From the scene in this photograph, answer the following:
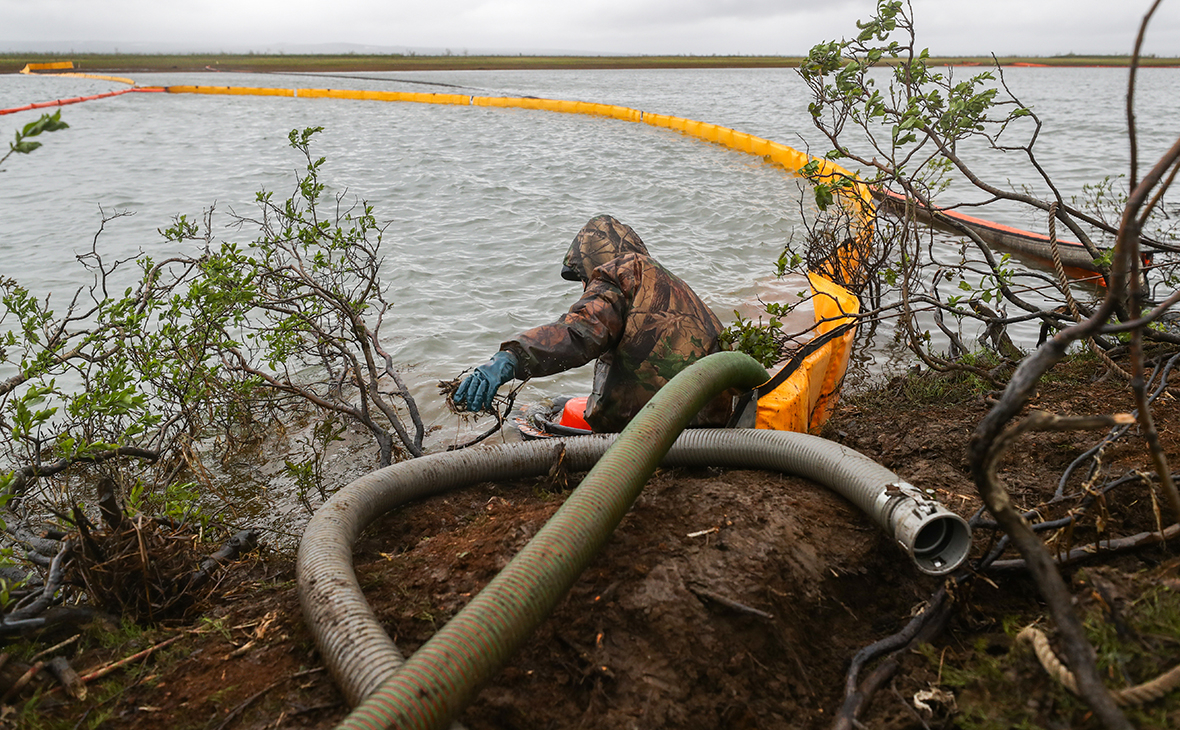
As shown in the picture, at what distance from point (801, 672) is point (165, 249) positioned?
9.98 meters

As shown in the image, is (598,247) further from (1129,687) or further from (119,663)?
(1129,687)

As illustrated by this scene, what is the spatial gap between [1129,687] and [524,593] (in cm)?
143

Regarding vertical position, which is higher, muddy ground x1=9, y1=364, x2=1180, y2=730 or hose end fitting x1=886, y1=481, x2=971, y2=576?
hose end fitting x1=886, y1=481, x2=971, y2=576

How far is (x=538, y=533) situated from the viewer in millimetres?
2270

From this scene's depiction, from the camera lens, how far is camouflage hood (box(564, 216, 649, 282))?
4.03m

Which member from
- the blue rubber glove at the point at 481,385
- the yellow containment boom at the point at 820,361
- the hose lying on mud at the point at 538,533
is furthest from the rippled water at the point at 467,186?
the blue rubber glove at the point at 481,385

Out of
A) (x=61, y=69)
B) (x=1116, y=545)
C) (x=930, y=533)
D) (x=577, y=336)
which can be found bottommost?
(x=930, y=533)

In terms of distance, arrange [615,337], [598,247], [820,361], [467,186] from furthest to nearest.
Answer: [467,186] < [820,361] < [598,247] < [615,337]

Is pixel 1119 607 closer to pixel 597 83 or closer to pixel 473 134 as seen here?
pixel 473 134

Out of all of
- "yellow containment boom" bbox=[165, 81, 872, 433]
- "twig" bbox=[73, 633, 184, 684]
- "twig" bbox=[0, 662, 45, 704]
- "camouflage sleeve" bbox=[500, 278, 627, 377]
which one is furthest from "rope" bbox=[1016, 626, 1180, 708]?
"twig" bbox=[0, 662, 45, 704]

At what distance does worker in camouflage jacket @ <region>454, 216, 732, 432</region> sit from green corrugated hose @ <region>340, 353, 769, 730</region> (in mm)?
757

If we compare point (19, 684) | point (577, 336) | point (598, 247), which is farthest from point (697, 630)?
point (598, 247)

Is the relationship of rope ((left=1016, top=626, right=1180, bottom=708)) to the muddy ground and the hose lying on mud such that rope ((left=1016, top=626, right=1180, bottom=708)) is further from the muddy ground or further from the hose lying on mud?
the hose lying on mud

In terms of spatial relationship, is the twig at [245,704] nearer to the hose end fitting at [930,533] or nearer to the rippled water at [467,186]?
the hose end fitting at [930,533]
